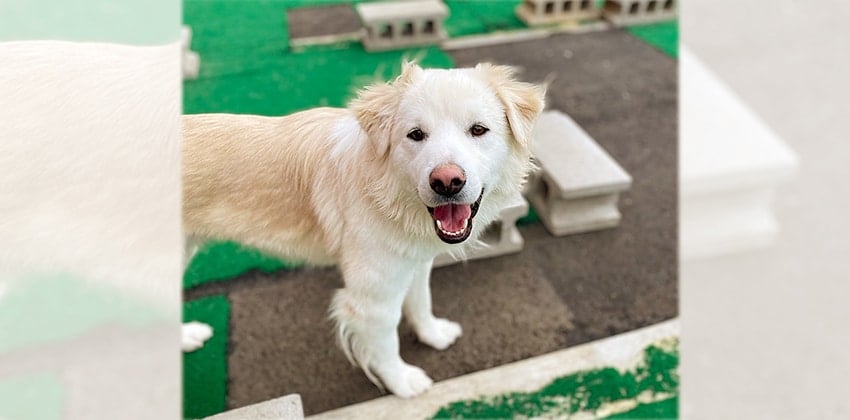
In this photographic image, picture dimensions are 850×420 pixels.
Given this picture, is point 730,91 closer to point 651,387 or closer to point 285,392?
point 651,387

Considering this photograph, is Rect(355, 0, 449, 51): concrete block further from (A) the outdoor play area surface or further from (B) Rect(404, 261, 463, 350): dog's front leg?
(B) Rect(404, 261, 463, 350): dog's front leg

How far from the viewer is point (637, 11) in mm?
4668

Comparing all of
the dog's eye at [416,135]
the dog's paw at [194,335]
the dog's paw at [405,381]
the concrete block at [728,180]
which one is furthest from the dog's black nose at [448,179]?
the concrete block at [728,180]

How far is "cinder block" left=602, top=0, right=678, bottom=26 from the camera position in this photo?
4625 millimetres

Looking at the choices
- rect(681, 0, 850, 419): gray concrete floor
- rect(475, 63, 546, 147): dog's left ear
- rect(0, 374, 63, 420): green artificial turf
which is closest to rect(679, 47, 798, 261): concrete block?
rect(681, 0, 850, 419): gray concrete floor

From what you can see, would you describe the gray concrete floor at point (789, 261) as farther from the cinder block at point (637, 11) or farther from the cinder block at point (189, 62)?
the cinder block at point (189, 62)

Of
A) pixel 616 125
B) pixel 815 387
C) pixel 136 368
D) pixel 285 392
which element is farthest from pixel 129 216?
pixel 616 125

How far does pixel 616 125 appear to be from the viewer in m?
3.62

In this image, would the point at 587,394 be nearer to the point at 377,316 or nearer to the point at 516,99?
the point at 377,316

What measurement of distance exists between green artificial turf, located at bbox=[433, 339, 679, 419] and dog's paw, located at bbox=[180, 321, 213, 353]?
0.92 metres

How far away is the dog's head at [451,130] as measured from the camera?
128cm

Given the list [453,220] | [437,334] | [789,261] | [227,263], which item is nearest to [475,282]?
[437,334]

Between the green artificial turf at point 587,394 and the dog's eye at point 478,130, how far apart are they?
1.13 metres

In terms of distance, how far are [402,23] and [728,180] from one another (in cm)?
243
